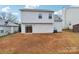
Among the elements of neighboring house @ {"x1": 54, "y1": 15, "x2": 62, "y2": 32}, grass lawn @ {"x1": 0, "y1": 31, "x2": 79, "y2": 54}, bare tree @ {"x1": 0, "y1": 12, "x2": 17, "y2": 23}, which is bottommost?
grass lawn @ {"x1": 0, "y1": 31, "x2": 79, "y2": 54}

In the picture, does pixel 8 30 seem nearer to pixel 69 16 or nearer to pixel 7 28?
pixel 7 28

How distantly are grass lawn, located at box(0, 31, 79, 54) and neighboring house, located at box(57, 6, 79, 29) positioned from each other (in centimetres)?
12

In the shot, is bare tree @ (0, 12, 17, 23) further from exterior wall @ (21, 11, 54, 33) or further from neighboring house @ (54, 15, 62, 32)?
neighboring house @ (54, 15, 62, 32)

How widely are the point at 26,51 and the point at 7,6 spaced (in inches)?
26.6

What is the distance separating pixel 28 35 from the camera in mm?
2602

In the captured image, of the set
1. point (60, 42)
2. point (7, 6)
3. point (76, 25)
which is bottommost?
point (60, 42)

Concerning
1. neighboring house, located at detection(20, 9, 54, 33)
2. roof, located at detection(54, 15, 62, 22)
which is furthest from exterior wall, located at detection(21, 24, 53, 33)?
roof, located at detection(54, 15, 62, 22)

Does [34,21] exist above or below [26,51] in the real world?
above

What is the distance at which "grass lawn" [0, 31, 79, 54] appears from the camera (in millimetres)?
2545

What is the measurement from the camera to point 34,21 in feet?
8.46
